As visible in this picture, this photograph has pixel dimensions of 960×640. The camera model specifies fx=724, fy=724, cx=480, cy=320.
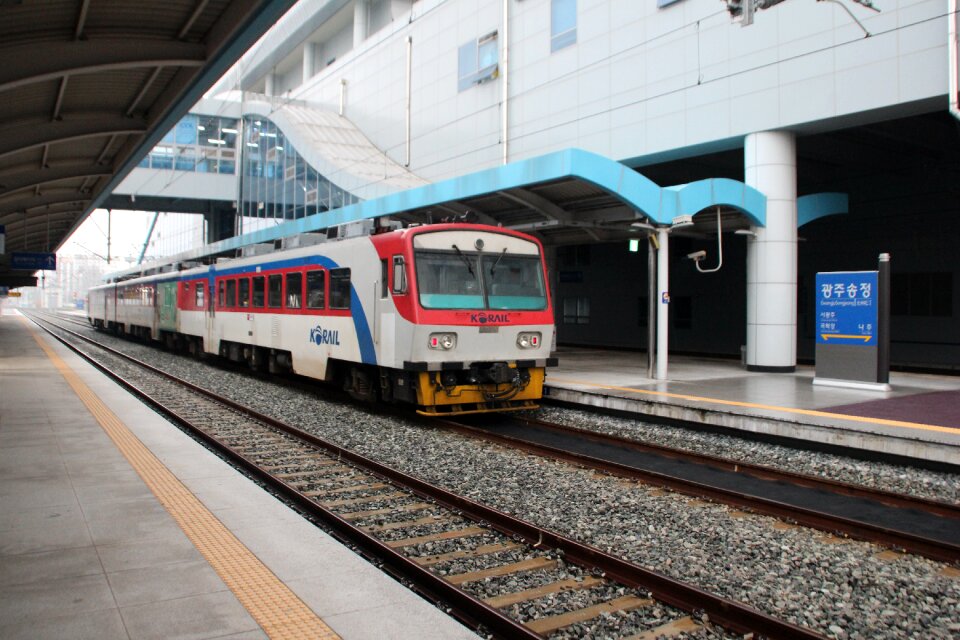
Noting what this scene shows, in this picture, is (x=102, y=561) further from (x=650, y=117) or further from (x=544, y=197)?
(x=650, y=117)

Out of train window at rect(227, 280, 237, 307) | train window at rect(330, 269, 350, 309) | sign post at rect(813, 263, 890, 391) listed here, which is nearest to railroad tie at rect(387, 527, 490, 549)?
train window at rect(330, 269, 350, 309)

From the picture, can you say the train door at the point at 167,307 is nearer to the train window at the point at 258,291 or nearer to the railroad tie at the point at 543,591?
the train window at the point at 258,291

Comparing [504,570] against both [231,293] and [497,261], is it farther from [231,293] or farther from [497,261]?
[231,293]

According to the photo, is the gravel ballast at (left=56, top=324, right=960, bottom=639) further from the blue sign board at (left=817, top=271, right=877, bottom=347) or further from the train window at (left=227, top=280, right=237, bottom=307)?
the train window at (left=227, top=280, right=237, bottom=307)

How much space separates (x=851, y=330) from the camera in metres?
13.0

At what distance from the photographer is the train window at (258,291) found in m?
16.1

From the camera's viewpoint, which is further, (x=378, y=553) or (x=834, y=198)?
(x=834, y=198)

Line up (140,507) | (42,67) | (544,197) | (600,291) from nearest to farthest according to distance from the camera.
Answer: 1. (140,507)
2. (42,67)
3. (544,197)
4. (600,291)

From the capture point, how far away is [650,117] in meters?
19.0

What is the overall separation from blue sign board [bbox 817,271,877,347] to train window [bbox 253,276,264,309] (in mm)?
11435

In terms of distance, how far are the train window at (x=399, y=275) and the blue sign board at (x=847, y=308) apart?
7.87 meters

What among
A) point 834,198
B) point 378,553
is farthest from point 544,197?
point 378,553

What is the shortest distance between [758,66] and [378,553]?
596 inches

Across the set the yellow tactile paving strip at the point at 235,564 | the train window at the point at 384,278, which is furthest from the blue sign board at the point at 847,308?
the yellow tactile paving strip at the point at 235,564
